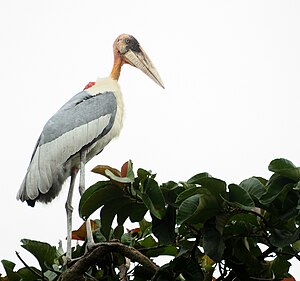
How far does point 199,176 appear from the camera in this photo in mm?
2809

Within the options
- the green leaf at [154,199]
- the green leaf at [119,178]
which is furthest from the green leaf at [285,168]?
the green leaf at [119,178]

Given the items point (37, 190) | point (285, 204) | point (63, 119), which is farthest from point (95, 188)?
point (63, 119)

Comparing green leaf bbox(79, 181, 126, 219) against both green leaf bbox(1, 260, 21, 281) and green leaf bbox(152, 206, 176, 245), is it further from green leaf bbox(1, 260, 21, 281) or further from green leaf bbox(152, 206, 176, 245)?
green leaf bbox(1, 260, 21, 281)

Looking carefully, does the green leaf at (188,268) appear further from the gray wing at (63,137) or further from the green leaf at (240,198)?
the gray wing at (63,137)

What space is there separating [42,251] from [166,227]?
2.64 feet

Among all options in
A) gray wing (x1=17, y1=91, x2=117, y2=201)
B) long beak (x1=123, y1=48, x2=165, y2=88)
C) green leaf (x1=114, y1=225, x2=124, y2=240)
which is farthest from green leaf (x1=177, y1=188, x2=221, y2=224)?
long beak (x1=123, y1=48, x2=165, y2=88)

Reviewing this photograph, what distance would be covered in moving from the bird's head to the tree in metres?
3.07

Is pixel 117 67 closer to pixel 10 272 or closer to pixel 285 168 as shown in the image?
pixel 10 272

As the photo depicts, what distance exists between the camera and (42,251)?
3455 millimetres

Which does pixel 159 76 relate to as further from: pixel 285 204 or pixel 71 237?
pixel 285 204

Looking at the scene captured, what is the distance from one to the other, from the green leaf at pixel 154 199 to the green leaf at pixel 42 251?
77 cm

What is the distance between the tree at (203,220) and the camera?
271cm

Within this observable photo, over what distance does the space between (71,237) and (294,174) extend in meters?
2.01

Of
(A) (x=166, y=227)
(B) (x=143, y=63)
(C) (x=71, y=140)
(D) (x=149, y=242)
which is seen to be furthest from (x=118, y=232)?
(B) (x=143, y=63)
